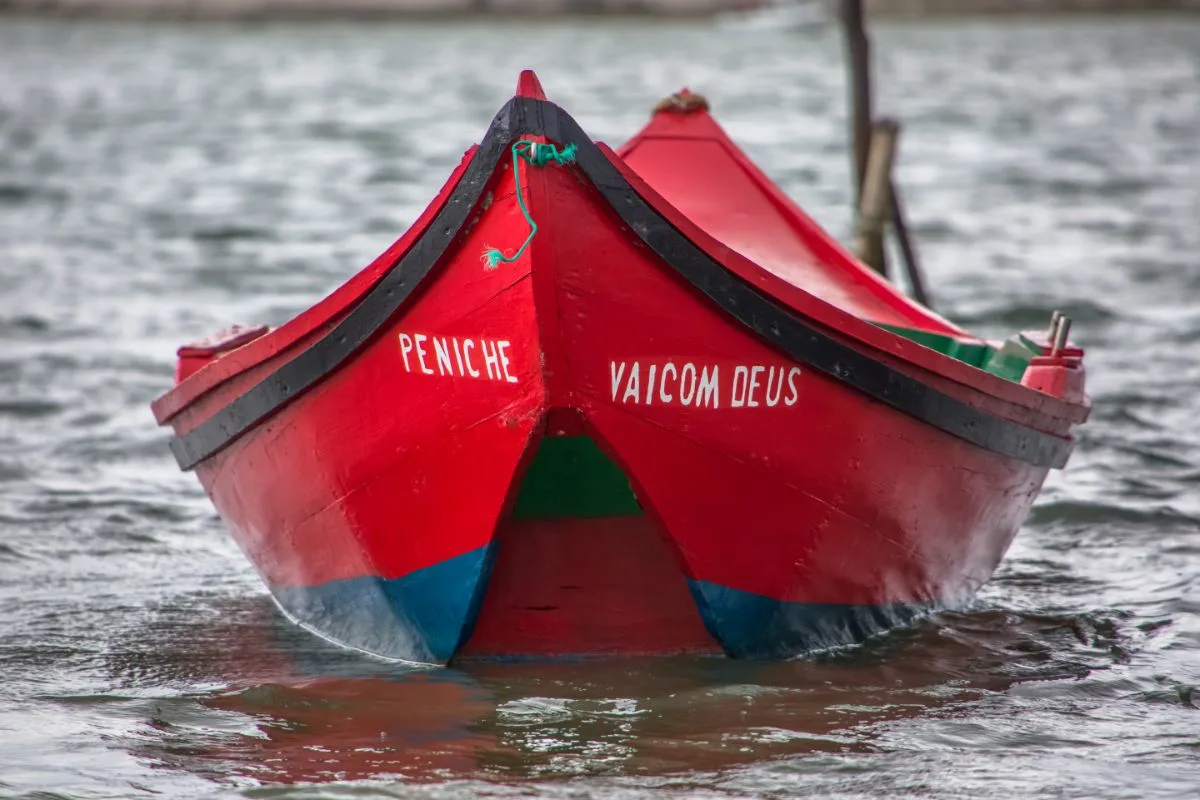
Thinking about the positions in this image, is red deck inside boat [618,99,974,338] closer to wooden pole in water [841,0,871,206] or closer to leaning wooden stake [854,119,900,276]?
leaning wooden stake [854,119,900,276]

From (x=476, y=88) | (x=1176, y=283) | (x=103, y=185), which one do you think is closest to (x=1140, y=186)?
(x=1176, y=283)

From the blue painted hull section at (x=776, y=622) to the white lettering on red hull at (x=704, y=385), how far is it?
2.14ft

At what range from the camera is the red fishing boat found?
5.25 metres

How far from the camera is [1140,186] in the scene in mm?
21516

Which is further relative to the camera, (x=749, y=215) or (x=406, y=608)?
(x=749, y=215)

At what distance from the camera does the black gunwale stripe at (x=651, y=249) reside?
518 cm

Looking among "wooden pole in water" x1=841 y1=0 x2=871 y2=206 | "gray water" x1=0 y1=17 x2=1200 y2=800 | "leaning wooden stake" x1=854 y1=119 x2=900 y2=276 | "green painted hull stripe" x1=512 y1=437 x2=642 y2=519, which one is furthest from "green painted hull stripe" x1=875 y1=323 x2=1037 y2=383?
"wooden pole in water" x1=841 y1=0 x2=871 y2=206

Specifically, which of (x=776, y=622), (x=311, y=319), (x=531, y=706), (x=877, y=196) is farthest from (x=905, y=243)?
(x=311, y=319)

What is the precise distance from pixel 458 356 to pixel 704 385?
2.45ft

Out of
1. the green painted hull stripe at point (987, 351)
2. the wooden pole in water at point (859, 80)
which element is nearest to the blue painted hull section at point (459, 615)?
the green painted hull stripe at point (987, 351)

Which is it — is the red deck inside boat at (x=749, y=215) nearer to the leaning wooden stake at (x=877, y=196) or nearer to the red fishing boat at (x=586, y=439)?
the red fishing boat at (x=586, y=439)

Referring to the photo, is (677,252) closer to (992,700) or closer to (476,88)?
(992,700)

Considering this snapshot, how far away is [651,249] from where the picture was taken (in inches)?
207

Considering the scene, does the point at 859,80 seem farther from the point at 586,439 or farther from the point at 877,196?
the point at 586,439
